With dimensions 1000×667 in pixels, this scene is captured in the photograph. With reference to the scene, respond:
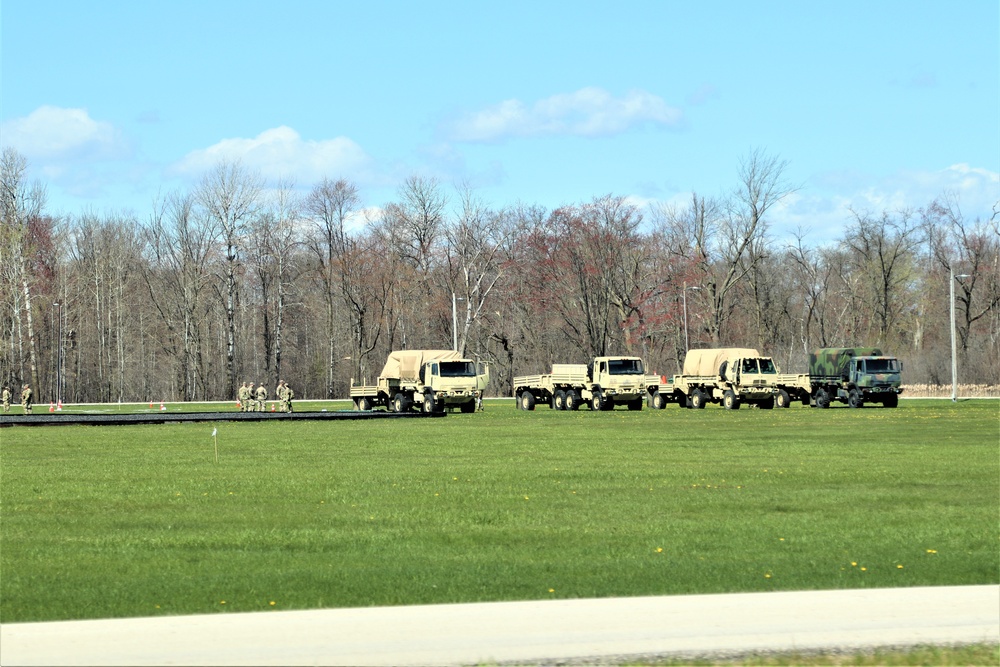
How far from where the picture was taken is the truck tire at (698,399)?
62.2 m

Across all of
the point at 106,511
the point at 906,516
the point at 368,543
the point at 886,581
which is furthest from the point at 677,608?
the point at 106,511

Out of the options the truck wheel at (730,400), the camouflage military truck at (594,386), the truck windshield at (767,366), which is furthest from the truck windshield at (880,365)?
the camouflage military truck at (594,386)

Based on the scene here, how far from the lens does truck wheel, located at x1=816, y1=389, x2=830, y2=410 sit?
61.0m

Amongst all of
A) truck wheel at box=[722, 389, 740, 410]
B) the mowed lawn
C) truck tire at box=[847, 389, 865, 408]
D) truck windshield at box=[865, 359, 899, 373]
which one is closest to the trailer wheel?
truck wheel at box=[722, 389, 740, 410]

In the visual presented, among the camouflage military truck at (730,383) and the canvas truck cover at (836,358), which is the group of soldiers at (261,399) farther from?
the canvas truck cover at (836,358)

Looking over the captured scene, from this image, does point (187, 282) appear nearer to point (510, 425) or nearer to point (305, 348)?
point (305, 348)

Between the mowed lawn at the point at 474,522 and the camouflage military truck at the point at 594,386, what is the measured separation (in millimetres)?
28478

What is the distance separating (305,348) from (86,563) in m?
91.3

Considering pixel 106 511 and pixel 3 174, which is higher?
pixel 3 174

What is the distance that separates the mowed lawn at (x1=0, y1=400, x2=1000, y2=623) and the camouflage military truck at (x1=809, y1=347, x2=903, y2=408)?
2906 centimetres

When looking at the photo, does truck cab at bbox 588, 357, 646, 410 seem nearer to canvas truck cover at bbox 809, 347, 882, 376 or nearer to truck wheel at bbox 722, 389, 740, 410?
truck wheel at bbox 722, 389, 740, 410

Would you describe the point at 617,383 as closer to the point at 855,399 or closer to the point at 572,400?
the point at 572,400

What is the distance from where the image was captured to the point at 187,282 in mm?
94625

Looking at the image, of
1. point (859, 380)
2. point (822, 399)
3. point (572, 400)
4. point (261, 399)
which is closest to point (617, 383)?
point (572, 400)
